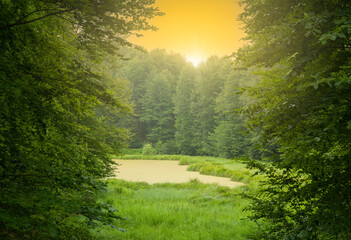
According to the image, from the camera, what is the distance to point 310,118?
2.94 meters

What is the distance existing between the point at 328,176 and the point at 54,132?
9.91 feet

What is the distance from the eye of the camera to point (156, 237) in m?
5.04

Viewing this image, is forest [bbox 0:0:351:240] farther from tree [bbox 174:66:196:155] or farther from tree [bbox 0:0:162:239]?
tree [bbox 174:66:196:155]

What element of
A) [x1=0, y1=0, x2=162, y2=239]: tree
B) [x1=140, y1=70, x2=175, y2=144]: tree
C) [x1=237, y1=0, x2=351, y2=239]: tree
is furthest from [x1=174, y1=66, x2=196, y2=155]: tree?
[x1=0, y1=0, x2=162, y2=239]: tree

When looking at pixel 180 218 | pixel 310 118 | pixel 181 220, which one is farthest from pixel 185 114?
pixel 310 118

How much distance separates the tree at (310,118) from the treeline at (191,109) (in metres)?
26.7

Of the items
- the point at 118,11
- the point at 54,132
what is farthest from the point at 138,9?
the point at 54,132

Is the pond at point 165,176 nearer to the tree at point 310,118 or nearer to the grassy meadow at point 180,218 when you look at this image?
the grassy meadow at point 180,218

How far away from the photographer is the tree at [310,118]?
2.38m

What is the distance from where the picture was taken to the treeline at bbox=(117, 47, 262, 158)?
32.2 metres

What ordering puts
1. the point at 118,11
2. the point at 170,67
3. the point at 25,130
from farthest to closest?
the point at 170,67
the point at 118,11
the point at 25,130

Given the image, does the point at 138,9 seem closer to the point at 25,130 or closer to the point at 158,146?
the point at 25,130

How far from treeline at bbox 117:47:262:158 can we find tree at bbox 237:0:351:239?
1049 inches

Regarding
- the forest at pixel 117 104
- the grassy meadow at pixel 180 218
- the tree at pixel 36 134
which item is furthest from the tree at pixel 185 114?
the tree at pixel 36 134
